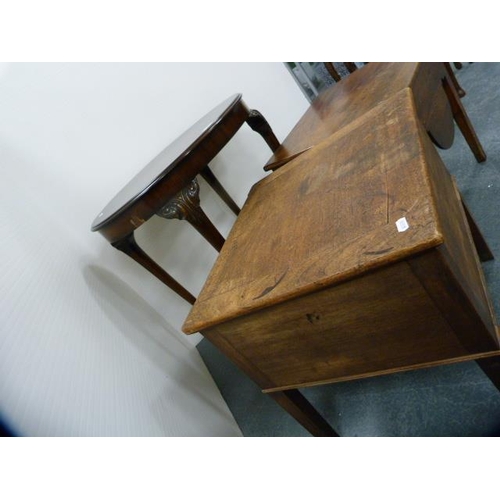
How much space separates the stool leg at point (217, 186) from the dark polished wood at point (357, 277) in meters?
0.75

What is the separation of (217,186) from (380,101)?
73 centimetres

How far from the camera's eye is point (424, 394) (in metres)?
0.79

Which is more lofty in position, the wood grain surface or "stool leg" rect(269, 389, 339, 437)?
the wood grain surface

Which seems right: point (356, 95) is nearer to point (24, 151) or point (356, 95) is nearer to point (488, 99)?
point (488, 99)

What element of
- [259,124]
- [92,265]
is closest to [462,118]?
[259,124]

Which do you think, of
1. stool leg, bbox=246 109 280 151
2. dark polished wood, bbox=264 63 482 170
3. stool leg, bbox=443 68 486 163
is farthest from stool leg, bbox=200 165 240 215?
stool leg, bbox=443 68 486 163

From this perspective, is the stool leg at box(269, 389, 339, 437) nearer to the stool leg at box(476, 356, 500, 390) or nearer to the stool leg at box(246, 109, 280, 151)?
the stool leg at box(476, 356, 500, 390)

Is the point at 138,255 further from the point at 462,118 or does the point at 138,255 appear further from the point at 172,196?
the point at 462,118

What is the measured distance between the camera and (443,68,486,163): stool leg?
1067mm

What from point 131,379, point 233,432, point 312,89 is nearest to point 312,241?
point 131,379

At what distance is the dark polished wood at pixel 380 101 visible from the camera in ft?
2.96

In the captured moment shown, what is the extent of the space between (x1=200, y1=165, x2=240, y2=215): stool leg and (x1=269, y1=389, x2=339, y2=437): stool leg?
0.88 metres

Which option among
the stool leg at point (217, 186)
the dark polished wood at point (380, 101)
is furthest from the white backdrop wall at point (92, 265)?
the dark polished wood at point (380, 101)

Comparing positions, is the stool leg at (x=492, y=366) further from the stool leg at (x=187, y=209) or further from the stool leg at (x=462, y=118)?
the stool leg at (x=462, y=118)
